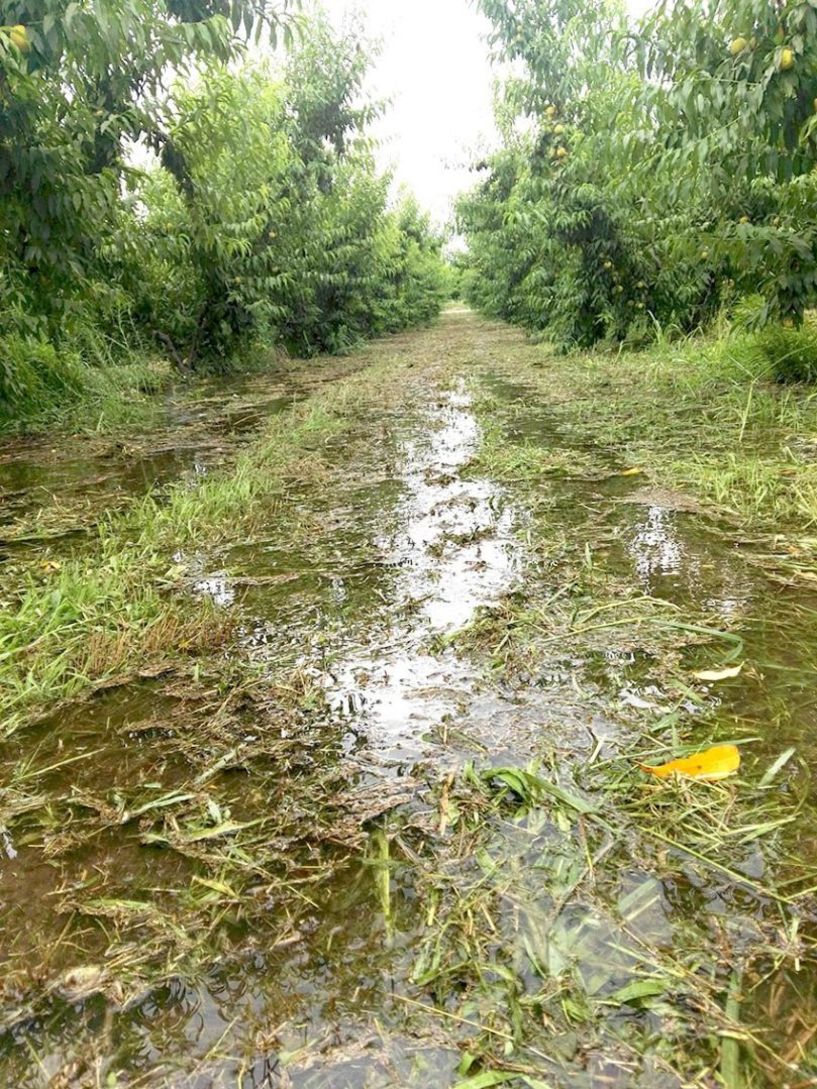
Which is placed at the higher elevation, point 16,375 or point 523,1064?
point 16,375

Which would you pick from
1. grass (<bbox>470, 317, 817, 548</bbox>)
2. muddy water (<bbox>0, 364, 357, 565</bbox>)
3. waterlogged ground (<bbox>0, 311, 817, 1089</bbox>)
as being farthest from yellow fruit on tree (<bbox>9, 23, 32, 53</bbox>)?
grass (<bbox>470, 317, 817, 548</bbox>)

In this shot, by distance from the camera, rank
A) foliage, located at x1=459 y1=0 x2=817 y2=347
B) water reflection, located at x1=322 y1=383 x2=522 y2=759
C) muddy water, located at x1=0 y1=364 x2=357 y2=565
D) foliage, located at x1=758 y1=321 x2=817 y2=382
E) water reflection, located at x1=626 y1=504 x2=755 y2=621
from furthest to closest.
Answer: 1. foliage, located at x1=758 y1=321 x2=817 y2=382
2. foliage, located at x1=459 y1=0 x2=817 y2=347
3. muddy water, located at x1=0 y1=364 x2=357 y2=565
4. water reflection, located at x1=626 y1=504 x2=755 y2=621
5. water reflection, located at x1=322 y1=383 x2=522 y2=759

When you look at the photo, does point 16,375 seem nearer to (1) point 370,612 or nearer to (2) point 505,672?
(1) point 370,612

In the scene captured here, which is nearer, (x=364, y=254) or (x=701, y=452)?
(x=701, y=452)

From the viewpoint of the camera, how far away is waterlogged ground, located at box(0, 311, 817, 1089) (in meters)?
0.90

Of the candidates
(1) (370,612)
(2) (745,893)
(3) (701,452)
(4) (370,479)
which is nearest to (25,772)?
(1) (370,612)

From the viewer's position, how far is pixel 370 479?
3.92 meters

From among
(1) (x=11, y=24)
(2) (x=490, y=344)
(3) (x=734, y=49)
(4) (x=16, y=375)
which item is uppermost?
(1) (x=11, y=24)

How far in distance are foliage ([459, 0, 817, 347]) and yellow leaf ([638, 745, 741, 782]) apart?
3.15m

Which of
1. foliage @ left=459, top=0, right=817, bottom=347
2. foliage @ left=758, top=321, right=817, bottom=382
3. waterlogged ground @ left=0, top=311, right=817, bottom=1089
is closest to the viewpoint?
waterlogged ground @ left=0, top=311, right=817, bottom=1089

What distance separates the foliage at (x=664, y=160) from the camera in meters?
3.69

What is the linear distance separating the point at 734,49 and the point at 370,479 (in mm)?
2872

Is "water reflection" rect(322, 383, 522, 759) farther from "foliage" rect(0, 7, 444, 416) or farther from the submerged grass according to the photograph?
"foliage" rect(0, 7, 444, 416)

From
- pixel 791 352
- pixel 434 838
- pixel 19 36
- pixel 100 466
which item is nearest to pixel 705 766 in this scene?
pixel 434 838
